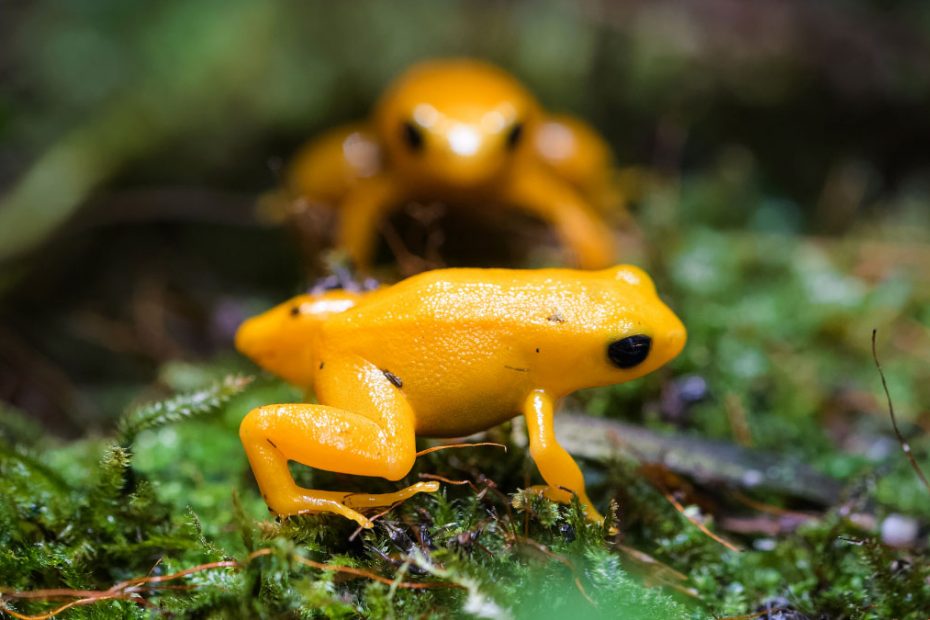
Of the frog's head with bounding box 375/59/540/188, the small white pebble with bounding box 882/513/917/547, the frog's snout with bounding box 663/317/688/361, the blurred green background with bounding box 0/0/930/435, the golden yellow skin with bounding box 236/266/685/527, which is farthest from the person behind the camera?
the blurred green background with bounding box 0/0/930/435


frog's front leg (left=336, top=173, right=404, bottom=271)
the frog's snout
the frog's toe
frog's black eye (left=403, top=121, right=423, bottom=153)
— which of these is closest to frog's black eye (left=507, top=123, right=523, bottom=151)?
frog's black eye (left=403, top=121, right=423, bottom=153)

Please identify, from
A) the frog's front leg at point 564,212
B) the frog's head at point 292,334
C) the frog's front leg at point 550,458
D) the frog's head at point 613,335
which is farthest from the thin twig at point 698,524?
the frog's front leg at point 564,212

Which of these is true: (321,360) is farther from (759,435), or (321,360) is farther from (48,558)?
(759,435)

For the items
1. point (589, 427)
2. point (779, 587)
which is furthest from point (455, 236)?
point (779, 587)

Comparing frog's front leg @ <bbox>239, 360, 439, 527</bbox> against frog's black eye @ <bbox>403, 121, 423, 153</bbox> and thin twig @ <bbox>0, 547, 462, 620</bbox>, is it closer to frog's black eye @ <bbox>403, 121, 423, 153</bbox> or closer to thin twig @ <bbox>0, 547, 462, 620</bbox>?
thin twig @ <bbox>0, 547, 462, 620</bbox>

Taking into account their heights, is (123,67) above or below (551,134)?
above
